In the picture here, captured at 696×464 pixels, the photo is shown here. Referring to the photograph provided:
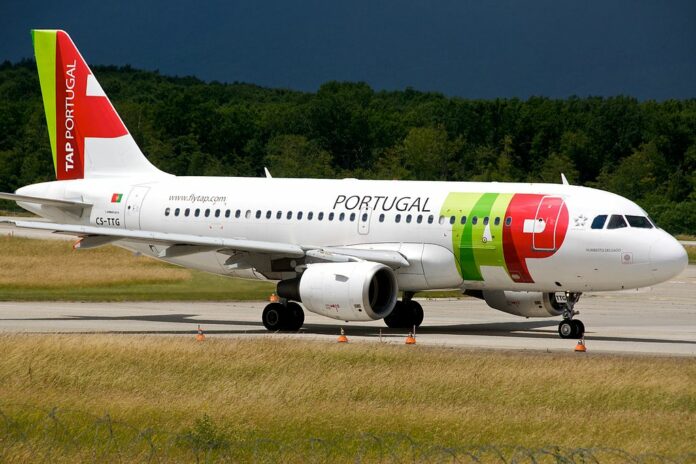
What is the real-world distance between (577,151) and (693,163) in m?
10.4

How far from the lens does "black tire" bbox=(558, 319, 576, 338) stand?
106 ft

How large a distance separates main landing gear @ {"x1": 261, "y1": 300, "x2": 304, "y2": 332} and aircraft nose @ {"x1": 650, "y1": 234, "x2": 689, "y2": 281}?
29.9 ft

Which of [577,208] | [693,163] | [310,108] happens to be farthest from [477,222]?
[310,108]

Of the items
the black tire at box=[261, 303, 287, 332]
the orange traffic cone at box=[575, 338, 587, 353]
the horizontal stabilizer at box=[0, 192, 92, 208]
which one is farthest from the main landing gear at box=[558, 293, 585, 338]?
the horizontal stabilizer at box=[0, 192, 92, 208]

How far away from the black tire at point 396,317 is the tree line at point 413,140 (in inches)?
2339

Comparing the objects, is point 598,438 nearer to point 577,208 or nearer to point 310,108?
point 577,208

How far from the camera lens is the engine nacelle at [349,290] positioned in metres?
31.2

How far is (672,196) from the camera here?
342 feet

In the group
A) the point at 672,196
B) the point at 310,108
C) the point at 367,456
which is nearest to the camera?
the point at 367,456

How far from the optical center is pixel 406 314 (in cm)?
3566

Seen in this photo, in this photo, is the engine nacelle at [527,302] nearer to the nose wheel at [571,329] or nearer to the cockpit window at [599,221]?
the nose wheel at [571,329]

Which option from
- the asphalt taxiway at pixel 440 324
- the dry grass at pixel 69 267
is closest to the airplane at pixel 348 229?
the asphalt taxiway at pixel 440 324

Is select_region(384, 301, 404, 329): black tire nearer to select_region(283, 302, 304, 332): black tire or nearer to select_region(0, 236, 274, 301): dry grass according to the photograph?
select_region(283, 302, 304, 332): black tire

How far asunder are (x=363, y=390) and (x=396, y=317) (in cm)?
1420
